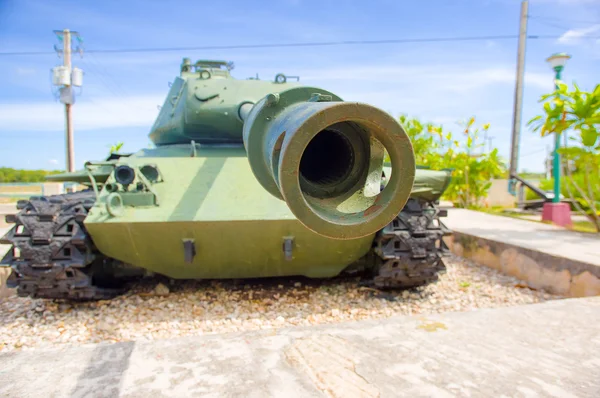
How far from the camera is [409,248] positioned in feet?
15.0

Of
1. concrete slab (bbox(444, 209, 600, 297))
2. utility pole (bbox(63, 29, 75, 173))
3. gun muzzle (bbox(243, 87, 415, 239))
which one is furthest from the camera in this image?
utility pole (bbox(63, 29, 75, 173))

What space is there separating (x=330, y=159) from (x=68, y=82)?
14995 millimetres

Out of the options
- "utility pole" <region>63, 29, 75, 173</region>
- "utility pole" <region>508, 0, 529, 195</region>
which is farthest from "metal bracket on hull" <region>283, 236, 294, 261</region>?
"utility pole" <region>63, 29, 75, 173</region>

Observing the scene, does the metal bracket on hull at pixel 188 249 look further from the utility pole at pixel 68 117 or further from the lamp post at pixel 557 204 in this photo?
the utility pole at pixel 68 117

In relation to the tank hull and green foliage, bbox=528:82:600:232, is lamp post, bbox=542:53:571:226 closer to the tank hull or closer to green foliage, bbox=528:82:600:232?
green foliage, bbox=528:82:600:232

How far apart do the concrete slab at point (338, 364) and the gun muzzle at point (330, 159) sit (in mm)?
1080

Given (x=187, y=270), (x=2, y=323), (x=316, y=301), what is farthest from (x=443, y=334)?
(x=2, y=323)

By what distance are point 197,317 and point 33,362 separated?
193cm

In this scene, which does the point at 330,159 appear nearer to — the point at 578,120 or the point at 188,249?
the point at 188,249

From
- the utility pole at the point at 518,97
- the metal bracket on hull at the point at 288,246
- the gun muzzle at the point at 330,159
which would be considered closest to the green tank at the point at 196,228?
the metal bracket on hull at the point at 288,246

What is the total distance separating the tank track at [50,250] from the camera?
4168 millimetres

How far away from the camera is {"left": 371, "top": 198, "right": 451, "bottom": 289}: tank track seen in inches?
179

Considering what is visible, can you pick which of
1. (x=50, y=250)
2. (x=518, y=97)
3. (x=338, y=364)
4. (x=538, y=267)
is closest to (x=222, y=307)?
(x=50, y=250)

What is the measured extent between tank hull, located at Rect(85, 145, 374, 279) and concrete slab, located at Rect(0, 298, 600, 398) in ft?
4.62
